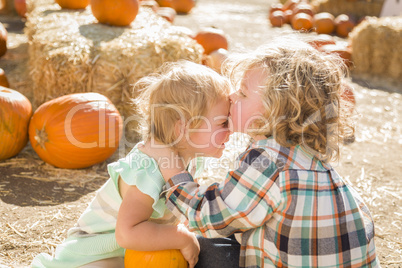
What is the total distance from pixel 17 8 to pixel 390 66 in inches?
300

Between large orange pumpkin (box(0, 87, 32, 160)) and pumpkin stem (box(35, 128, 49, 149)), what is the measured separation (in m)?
0.21

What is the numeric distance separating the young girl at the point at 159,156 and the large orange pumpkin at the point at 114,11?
346 centimetres

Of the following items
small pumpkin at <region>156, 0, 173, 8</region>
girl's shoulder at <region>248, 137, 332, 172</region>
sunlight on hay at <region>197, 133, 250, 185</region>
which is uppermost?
girl's shoulder at <region>248, 137, 332, 172</region>

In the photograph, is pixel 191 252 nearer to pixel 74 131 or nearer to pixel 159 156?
pixel 159 156

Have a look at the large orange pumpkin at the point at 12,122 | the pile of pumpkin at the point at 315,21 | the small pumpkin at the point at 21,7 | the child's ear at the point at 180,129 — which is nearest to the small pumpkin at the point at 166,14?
the small pumpkin at the point at 21,7

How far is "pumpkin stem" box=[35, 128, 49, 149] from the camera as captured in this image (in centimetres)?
356

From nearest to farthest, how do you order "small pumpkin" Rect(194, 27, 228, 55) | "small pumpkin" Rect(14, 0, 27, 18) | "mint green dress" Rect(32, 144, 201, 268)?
"mint green dress" Rect(32, 144, 201, 268)
"small pumpkin" Rect(194, 27, 228, 55)
"small pumpkin" Rect(14, 0, 27, 18)

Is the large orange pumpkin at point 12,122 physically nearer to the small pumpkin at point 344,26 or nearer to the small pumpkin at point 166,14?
the small pumpkin at point 166,14

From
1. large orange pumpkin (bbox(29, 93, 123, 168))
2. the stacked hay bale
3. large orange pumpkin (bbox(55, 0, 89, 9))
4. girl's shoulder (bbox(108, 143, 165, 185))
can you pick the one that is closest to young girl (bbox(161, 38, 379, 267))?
girl's shoulder (bbox(108, 143, 165, 185))

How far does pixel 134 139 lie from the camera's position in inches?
170

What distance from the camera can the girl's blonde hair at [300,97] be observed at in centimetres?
182

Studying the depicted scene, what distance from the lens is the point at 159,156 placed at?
2.05 meters

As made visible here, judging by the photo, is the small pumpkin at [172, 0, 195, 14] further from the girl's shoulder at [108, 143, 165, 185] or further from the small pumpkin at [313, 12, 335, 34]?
the girl's shoulder at [108, 143, 165, 185]

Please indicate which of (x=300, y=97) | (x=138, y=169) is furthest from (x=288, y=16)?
(x=138, y=169)
